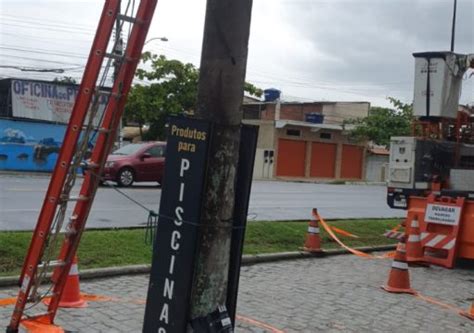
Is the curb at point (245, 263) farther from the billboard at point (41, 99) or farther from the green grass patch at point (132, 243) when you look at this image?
the billboard at point (41, 99)

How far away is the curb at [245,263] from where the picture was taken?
7.00 meters

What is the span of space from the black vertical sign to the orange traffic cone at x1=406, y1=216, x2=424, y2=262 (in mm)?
7227

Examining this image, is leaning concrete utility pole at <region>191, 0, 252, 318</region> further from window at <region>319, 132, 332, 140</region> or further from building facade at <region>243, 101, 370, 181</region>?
window at <region>319, 132, 332, 140</region>

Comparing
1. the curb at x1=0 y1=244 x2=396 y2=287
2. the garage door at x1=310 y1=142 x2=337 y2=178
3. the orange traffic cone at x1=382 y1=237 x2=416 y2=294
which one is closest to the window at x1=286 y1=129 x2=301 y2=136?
the garage door at x1=310 y1=142 x2=337 y2=178

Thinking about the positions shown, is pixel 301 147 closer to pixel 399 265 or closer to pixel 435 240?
pixel 435 240

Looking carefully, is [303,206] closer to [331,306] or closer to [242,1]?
[331,306]

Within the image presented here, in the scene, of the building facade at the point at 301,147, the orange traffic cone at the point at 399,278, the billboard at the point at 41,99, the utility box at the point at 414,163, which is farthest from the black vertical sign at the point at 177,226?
the building facade at the point at 301,147

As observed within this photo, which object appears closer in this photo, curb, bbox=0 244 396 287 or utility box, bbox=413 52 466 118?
curb, bbox=0 244 396 287

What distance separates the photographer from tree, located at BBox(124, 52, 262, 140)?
38719 millimetres

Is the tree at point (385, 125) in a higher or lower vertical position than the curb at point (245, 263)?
higher

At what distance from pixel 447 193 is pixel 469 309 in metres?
3.82

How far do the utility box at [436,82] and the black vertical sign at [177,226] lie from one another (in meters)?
8.34

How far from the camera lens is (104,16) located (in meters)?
4.25

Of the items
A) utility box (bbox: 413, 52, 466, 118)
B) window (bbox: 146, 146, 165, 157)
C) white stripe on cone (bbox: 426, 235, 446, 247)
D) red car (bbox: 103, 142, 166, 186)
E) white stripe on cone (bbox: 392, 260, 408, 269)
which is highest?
utility box (bbox: 413, 52, 466, 118)
